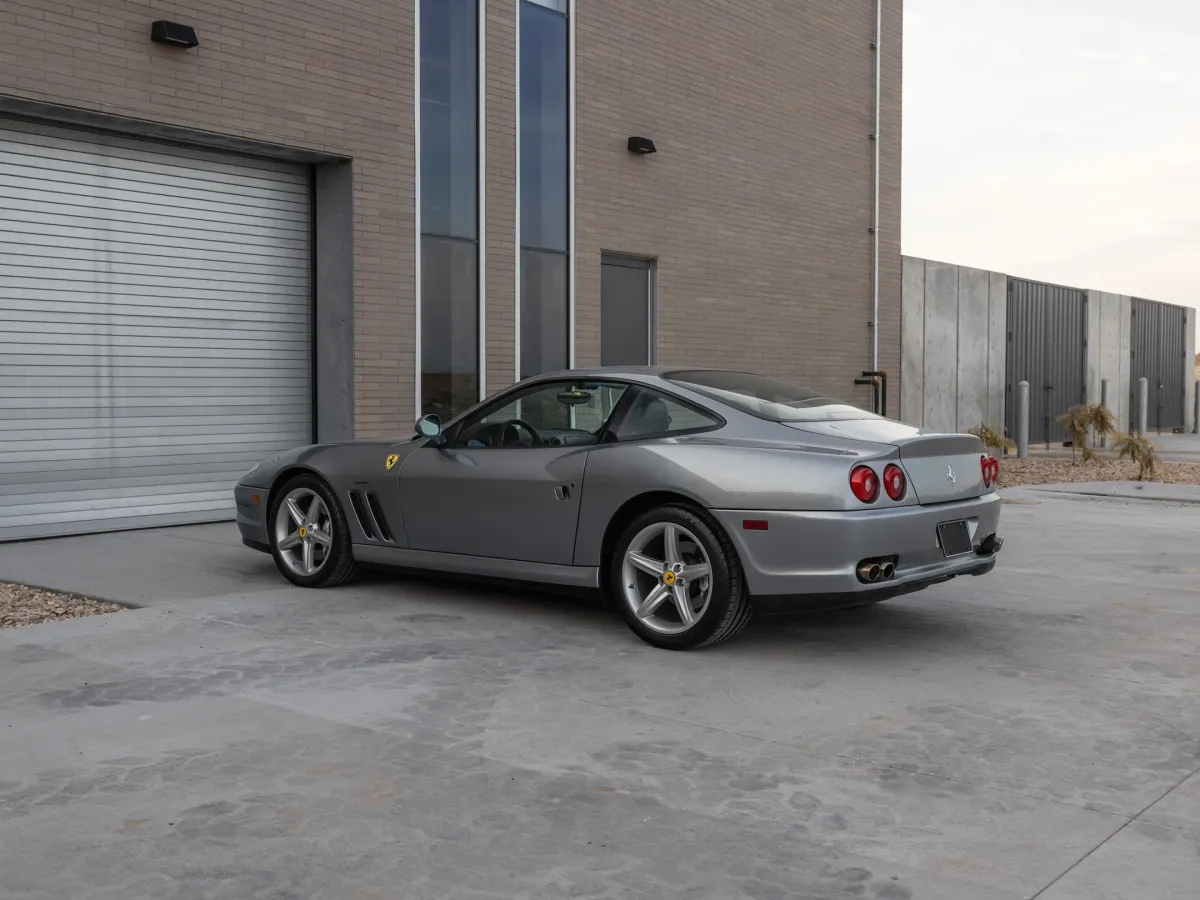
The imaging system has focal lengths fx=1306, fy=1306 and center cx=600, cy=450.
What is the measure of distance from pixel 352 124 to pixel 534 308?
9.33 ft

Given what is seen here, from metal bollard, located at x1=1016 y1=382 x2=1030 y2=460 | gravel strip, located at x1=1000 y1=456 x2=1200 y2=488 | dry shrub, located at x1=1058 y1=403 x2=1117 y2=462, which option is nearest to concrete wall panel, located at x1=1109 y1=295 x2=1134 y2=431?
metal bollard, located at x1=1016 y1=382 x2=1030 y2=460

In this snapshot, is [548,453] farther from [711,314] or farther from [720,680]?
[711,314]

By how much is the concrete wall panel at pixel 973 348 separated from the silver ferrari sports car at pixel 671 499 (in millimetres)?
15323

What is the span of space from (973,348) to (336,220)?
1312 centimetres

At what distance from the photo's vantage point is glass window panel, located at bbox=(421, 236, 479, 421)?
1265 cm

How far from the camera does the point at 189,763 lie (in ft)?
14.2

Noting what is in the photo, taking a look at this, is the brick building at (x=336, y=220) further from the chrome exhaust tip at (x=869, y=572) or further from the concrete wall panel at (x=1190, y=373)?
the concrete wall panel at (x=1190, y=373)

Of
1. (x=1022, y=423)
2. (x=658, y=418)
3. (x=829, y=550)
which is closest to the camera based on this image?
(x=829, y=550)

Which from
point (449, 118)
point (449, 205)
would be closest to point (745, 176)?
point (449, 118)

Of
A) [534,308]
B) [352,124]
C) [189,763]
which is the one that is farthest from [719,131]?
[189,763]

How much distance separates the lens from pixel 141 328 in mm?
11047

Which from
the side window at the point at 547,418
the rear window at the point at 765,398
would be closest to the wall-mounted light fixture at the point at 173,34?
the side window at the point at 547,418

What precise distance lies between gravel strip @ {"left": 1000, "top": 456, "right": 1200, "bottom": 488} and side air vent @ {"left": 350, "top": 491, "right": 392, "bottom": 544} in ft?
34.1

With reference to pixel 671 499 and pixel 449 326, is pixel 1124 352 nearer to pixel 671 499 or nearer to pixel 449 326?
pixel 449 326
